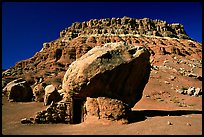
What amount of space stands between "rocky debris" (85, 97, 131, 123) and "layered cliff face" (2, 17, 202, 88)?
21235 millimetres

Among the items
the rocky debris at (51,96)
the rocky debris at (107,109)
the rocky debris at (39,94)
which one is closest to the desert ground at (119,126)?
the rocky debris at (107,109)

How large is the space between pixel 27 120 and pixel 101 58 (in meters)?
4.84

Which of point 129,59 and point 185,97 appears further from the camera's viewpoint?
point 185,97

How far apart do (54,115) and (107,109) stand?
298 centimetres

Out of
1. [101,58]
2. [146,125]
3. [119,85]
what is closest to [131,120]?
[146,125]

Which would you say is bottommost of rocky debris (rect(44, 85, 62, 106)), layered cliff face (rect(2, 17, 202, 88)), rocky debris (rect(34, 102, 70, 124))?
rocky debris (rect(34, 102, 70, 124))

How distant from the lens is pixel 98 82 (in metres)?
13.8

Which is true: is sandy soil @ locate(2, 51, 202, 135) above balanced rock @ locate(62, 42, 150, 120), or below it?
below

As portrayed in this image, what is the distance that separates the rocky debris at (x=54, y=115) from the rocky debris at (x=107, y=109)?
4.56 feet

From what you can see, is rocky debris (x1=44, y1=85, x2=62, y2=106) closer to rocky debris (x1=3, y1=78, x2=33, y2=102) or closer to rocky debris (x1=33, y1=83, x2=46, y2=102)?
rocky debris (x1=33, y1=83, x2=46, y2=102)

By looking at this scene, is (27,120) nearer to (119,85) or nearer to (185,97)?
(119,85)

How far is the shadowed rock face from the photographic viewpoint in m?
13.7

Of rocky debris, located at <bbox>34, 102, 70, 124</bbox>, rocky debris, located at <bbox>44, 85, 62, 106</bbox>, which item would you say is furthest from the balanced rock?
rocky debris, located at <bbox>44, 85, 62, 106</bbox>

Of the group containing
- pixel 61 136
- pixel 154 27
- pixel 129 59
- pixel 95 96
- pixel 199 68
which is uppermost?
pixel 154 27
